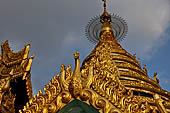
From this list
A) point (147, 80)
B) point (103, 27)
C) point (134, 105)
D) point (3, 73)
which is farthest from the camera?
point (103, 27)

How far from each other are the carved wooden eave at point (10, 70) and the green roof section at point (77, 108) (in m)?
5.74

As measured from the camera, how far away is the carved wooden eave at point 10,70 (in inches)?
333

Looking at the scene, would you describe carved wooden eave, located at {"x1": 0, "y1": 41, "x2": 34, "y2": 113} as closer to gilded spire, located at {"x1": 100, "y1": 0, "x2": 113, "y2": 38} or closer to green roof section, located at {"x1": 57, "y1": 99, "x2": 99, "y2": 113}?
green roof section, located at {"x1": 57, "y1": 99, "x2": 99, "y2": 113}

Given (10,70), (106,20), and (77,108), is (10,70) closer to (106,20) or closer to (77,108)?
(77,108)

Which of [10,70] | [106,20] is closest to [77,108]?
[10,70]

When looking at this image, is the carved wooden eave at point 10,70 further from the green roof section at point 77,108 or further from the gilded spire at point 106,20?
the gilded spire at point 106,20

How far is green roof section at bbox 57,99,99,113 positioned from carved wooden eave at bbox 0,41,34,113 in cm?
574

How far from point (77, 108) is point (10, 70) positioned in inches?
304

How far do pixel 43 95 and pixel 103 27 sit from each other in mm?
19772

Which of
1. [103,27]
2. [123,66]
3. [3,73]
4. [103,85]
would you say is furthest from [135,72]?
[103,85]

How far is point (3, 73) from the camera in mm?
9359

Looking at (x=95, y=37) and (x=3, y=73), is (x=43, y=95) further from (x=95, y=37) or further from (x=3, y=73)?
(x=95, y=37)

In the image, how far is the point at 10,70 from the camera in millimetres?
9977

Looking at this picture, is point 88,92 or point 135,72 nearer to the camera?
point 88,92
